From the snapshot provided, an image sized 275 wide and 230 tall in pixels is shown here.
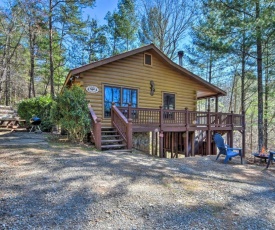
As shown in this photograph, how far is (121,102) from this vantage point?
10.3 meters

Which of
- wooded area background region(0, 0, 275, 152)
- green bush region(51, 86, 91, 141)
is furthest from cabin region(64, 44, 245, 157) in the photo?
wooded area background region(0, 0, 275, 152)

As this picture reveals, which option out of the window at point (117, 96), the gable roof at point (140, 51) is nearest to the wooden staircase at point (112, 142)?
the window at point (117, 96)

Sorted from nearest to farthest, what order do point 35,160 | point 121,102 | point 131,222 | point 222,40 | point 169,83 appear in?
point 131,222, point 35,160, point 121,102, point 222,40, point 169,83

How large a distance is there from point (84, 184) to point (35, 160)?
6.54 ft

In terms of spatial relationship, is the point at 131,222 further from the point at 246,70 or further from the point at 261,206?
the point at 246,70

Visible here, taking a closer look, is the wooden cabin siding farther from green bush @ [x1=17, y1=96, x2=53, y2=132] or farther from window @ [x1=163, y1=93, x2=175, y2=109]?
green bush @ [x1=17, y1=96, x2=53, y2=132]

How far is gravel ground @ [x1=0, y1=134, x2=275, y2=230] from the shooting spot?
101 inches

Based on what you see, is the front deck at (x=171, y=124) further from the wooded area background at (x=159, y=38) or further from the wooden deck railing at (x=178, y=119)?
the wooded area background at (x=159, y=38)

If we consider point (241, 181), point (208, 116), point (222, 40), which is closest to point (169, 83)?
point (208, 116)

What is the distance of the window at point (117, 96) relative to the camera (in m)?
9.94

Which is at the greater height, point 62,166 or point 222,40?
point 222,40

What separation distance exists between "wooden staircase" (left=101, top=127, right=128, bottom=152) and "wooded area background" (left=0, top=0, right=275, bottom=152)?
632cm

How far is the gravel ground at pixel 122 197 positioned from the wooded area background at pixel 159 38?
27.7ft

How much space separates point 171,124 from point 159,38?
41.5 feet
